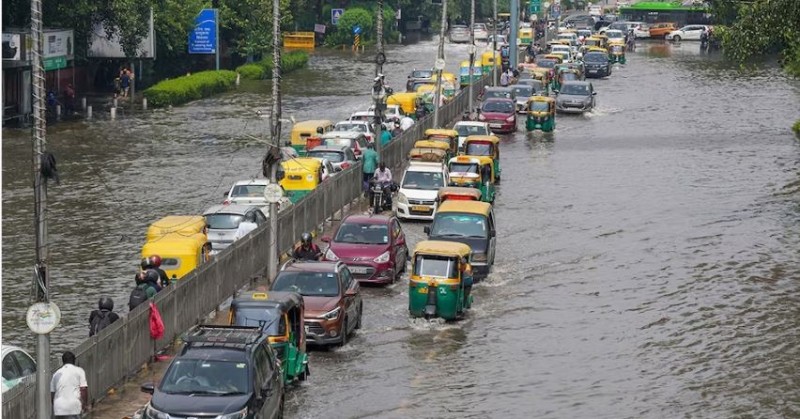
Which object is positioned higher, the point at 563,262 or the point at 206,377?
the point at 206,377

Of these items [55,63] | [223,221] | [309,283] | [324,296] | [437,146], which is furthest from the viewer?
[55,63]

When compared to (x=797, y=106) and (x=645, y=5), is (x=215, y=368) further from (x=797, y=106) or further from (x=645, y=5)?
(x=645, y=5)

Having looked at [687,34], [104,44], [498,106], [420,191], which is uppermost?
[687,34]

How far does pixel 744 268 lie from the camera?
40875 millimetres

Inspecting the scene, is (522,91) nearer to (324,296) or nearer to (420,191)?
(420,191)

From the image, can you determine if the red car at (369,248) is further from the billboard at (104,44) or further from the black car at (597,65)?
the black car at (597,65)

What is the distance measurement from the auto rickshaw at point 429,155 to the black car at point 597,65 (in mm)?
47811

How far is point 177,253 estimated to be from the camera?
111ft

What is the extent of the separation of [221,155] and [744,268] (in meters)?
25.1

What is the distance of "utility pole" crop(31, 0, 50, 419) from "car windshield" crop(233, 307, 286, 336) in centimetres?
554

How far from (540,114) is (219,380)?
160 feet

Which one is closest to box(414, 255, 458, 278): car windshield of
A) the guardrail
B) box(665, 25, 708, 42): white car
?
the guardrail

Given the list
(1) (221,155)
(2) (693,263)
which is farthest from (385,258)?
(1) (221,155)

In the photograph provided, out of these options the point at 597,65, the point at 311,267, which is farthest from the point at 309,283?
the point at 597,65
